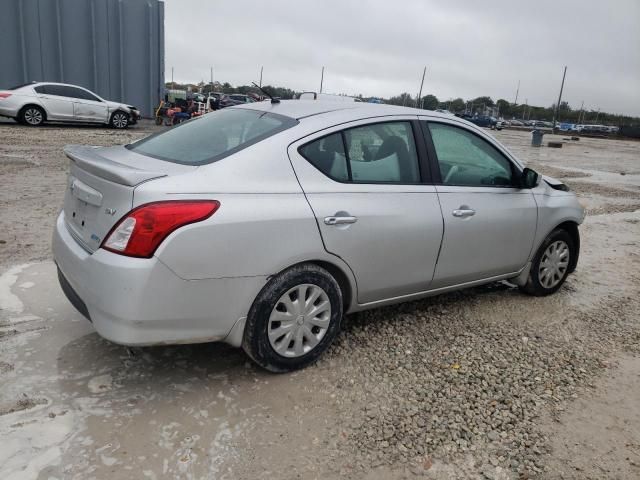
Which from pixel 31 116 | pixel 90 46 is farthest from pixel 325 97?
pixel 90 46

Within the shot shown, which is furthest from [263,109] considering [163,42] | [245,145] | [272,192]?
[163,42]

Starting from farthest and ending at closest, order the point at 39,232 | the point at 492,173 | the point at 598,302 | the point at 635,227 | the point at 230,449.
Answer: the point at 635,227
the point at 39,232
the point at 598,302
the point at 492,173
the point at 230,449

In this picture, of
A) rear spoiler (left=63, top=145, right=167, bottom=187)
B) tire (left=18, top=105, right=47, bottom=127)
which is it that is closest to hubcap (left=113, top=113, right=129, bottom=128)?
tire (left=18, top=105, right=47, bottom=127)

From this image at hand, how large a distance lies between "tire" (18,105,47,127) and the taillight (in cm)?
1559

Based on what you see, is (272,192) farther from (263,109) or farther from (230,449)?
(230,449)

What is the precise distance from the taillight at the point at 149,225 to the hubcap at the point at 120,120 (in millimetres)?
16350

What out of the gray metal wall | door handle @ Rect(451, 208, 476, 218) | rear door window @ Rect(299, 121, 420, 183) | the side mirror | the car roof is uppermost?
the gray metal wall

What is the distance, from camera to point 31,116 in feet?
51.9

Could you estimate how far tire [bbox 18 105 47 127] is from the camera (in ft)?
51.4

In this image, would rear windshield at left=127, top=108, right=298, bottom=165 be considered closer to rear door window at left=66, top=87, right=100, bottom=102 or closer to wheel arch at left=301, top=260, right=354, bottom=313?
wheel arch at left=301, top=260, right=354, bottom=313

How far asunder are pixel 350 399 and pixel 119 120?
16.7m

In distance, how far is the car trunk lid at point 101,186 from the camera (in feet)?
8.72

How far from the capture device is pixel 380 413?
2.86m

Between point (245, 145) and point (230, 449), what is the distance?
1.61 meters
